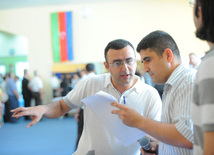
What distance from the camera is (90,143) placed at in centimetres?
154

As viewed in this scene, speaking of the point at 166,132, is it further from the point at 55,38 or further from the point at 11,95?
the point at 55,38

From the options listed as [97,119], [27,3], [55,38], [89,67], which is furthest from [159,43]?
[27,3]

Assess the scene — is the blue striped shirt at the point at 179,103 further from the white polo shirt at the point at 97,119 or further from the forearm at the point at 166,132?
the white polo shirt at the point at 97,119

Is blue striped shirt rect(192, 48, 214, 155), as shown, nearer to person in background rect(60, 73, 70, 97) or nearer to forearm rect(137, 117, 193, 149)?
forearm rect(137, 117, 193, 149)

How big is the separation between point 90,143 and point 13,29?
776 centimetres

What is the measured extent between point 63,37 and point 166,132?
7521 mm

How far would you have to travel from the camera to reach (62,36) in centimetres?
798

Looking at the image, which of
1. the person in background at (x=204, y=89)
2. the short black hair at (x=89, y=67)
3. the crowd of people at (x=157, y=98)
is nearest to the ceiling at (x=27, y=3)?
the short black hair at (x=89, y=67)

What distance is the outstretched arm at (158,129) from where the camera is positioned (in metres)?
0.88

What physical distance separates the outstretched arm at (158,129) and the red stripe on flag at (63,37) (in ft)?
23.8

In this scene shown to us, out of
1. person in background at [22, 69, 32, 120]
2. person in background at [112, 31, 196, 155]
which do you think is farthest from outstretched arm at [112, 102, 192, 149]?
person in background at [22, 69, 32, 120]

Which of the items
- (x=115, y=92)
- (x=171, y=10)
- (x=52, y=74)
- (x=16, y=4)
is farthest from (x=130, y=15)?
(x=115, y=92)

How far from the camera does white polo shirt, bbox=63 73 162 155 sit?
1.48 m

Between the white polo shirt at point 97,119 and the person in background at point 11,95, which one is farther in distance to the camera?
the person in background at point 11,95
